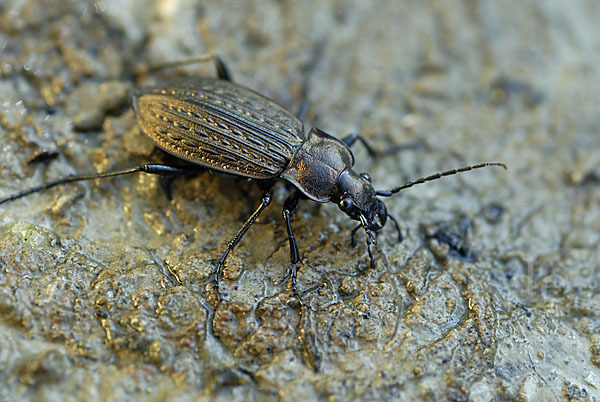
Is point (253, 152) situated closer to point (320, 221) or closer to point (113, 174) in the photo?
point (320, 221)

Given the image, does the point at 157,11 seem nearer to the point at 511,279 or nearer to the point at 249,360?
the point at 249,360

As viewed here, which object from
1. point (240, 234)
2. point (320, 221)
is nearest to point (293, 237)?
point (240, 234)

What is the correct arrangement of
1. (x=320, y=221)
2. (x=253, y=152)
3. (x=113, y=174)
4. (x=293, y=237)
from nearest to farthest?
(x=293, y=237)
(x=253, y=152)
(x=113, y=174)
(x=320, y=221)

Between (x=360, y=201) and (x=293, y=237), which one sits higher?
(x=360, y=201)

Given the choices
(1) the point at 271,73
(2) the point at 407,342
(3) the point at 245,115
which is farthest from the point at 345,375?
(1) the point at 271,73

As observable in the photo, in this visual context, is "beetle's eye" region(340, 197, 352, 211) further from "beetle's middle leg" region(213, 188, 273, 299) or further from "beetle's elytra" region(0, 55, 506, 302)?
"beetle's middle leg" region(213, 188, 273, 299)

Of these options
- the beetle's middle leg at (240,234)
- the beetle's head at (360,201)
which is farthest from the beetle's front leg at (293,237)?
the beetle's head at (360,201)

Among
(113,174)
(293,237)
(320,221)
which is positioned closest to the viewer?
(293,237)

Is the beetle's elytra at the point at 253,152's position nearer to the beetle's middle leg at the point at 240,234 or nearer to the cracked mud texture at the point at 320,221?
the beetle's middle leg at the point at 240,234
